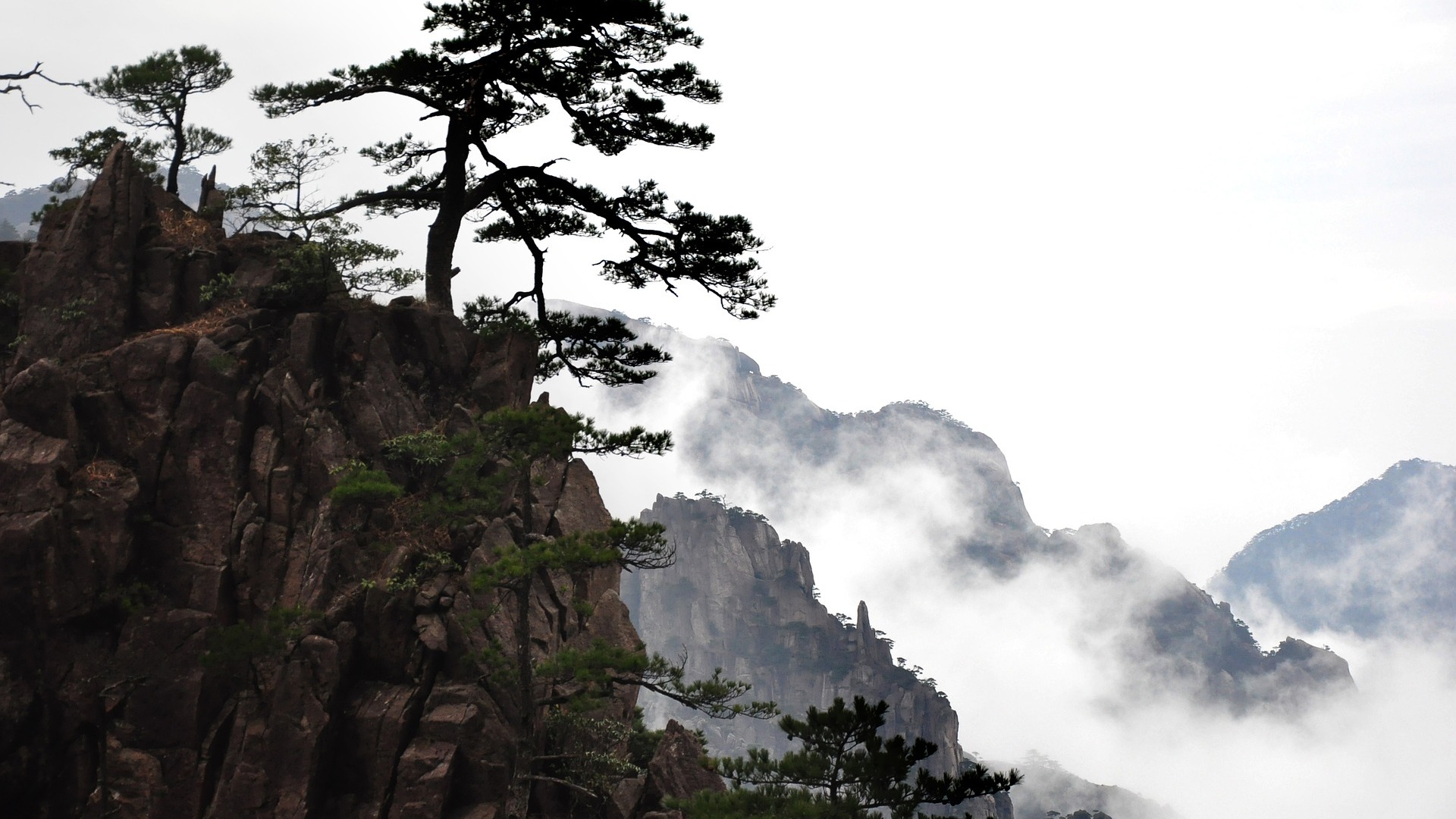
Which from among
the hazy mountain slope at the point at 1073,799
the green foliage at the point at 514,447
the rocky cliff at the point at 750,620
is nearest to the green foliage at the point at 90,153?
the green foliage at the point at 514,447

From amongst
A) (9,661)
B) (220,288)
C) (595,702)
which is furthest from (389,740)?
(220,288)

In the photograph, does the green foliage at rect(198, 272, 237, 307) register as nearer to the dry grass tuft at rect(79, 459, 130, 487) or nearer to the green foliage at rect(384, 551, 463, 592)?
the dry grass tuft at rect(79, 459, 130, 487)

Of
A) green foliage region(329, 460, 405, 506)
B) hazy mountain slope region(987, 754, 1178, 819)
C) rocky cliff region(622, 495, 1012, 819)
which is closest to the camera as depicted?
green foliage region(329, 460, 405, 506)

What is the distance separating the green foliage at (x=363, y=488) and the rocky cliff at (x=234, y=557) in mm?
297

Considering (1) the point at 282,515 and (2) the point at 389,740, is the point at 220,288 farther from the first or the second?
(2) the point at 389,740

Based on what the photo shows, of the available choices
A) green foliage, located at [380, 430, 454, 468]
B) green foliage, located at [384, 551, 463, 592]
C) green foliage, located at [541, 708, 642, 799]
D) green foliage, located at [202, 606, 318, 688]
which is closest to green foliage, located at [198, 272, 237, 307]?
green foliage, located at [380, 430, 454, 468]

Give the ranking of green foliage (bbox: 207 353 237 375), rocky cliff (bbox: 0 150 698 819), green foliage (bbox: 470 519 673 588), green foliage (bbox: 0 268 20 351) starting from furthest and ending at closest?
green foliage (bbox: 0 268 20 351) < green foliage (bbox: 207 353 237 375) < rocky cliff (bbox: 0 150 698 819) < green foliage (bbox: 470 519 673 588)

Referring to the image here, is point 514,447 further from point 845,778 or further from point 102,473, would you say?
point 102,473

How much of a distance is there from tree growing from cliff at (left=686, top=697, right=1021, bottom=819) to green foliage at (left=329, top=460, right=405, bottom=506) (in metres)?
8.45

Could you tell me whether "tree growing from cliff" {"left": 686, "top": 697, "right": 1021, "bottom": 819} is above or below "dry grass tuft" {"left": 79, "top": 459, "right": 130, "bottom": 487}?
below

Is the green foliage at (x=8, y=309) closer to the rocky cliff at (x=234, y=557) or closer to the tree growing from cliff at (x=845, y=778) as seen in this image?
the rocky cliff at (x=234, y=557)

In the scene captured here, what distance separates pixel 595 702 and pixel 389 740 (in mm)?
4033

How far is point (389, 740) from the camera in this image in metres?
18.1

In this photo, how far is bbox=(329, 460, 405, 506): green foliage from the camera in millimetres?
18531
